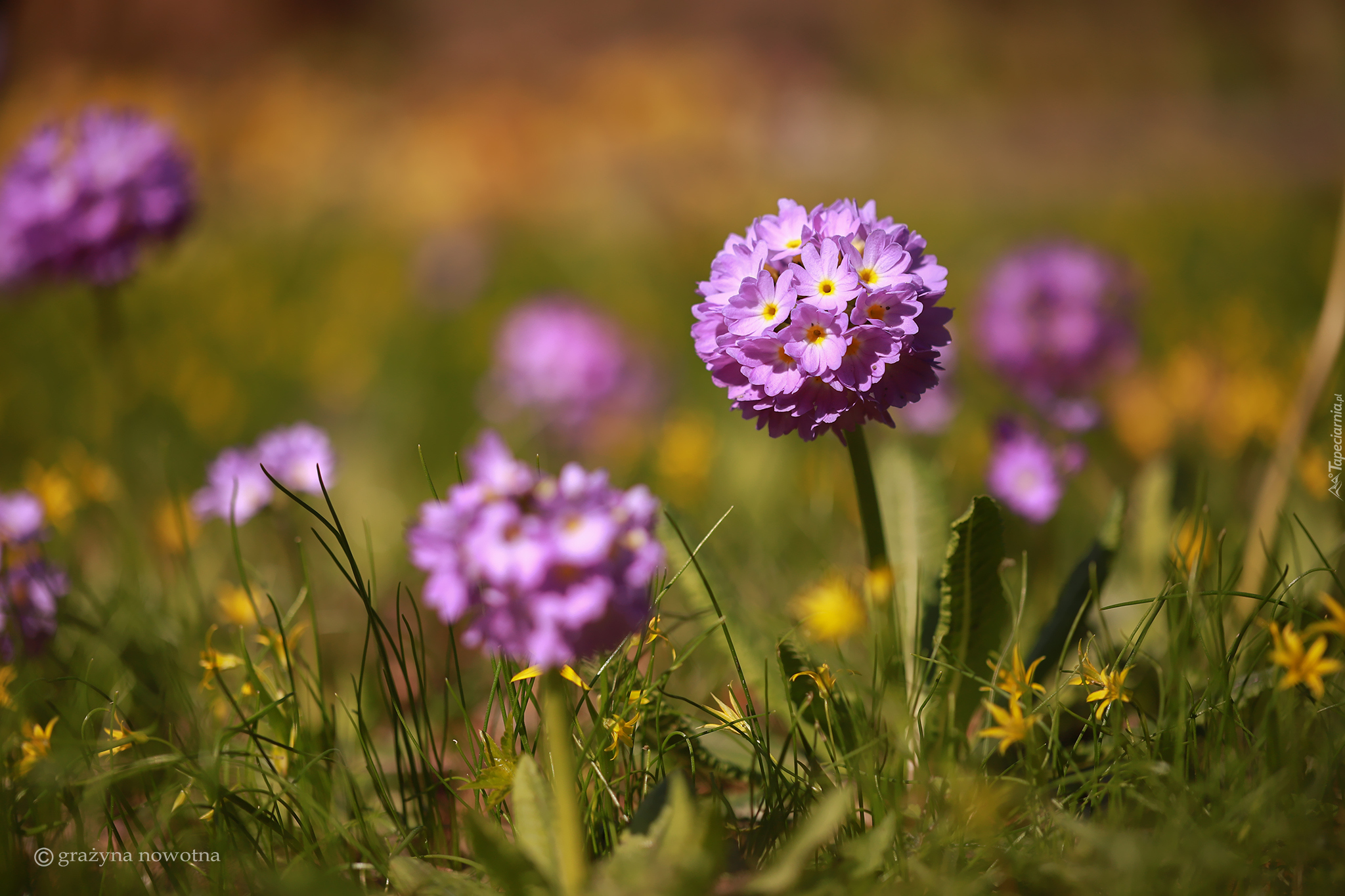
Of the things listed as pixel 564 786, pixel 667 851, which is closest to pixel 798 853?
pixel 667 851

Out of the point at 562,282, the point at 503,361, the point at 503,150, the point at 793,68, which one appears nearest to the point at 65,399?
the point at 503,361

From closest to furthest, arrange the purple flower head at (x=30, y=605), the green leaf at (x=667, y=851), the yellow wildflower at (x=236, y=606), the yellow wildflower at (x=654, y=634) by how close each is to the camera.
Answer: the green leaf at (x=667, y=851)
the yellow wildflower at (x=654, y=634)
the purple flower head at (x=30, y=605)
the yellow wildflower at (x=236, y=606)

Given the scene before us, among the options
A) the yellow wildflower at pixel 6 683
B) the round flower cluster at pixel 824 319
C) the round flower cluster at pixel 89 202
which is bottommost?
the yellow wildflower at pixel 6 683

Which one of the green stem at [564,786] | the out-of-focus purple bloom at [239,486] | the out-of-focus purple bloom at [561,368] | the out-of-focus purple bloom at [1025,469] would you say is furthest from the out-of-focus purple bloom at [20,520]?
the out-of-focus purple bloom at [1025,469]

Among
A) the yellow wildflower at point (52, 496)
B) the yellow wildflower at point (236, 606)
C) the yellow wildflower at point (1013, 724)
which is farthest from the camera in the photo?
the yellow wildflower at point (52, 496)

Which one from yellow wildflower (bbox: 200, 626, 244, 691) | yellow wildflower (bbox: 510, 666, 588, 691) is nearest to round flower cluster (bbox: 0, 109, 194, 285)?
yellow wildflower (bbox: 200, 626, 244, 691)

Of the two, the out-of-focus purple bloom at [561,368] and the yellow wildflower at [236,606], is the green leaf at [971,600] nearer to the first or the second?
the yellow wildflower at [236,606]

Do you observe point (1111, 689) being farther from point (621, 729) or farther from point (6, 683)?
point (6, 683)

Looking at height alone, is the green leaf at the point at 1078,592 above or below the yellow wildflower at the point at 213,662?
below

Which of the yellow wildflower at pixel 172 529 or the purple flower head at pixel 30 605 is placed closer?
the purple flower head at pixel 30 605
